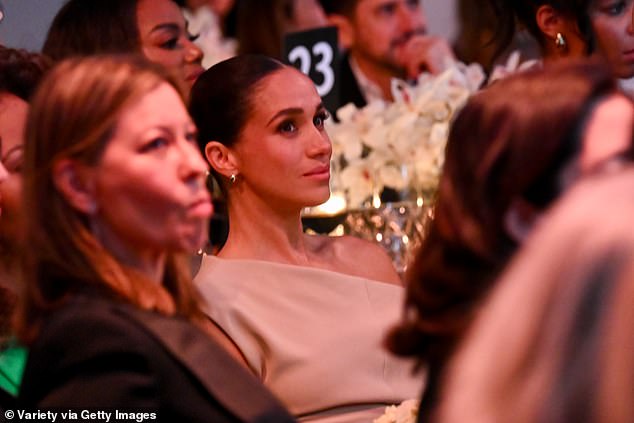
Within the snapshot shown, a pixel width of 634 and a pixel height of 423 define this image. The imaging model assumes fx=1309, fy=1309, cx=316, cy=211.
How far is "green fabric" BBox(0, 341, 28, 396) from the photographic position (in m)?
2.51

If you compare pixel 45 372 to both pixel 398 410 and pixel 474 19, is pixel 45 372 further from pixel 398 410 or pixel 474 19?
pixel 474 19

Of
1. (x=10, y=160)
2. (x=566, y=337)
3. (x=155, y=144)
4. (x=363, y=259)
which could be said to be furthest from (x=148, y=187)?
(x=363, y=259)

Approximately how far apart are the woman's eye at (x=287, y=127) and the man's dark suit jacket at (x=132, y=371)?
1107mm

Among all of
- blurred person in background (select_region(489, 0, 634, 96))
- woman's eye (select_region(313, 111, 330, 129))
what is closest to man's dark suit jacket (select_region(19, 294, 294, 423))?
woman's eye (select_region(313, 111, 330, 129))

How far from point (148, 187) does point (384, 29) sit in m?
2.80

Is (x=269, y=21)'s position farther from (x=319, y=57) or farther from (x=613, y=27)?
(x=613, y=27)

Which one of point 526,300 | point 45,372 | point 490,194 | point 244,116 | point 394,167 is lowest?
point 394,167

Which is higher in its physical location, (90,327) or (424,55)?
(90,327)

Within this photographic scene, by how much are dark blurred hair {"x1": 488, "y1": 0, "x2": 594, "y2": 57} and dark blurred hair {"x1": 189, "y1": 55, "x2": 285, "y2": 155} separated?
728 millimetres

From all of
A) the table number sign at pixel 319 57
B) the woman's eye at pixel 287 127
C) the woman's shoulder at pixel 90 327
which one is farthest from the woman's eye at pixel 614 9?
the woman's shoulder at pixel 90 327

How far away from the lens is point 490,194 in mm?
1410

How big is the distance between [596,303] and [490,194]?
0.50 m

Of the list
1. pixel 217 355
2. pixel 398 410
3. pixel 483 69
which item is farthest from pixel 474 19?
pixel 217 355

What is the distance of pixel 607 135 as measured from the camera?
133cm
